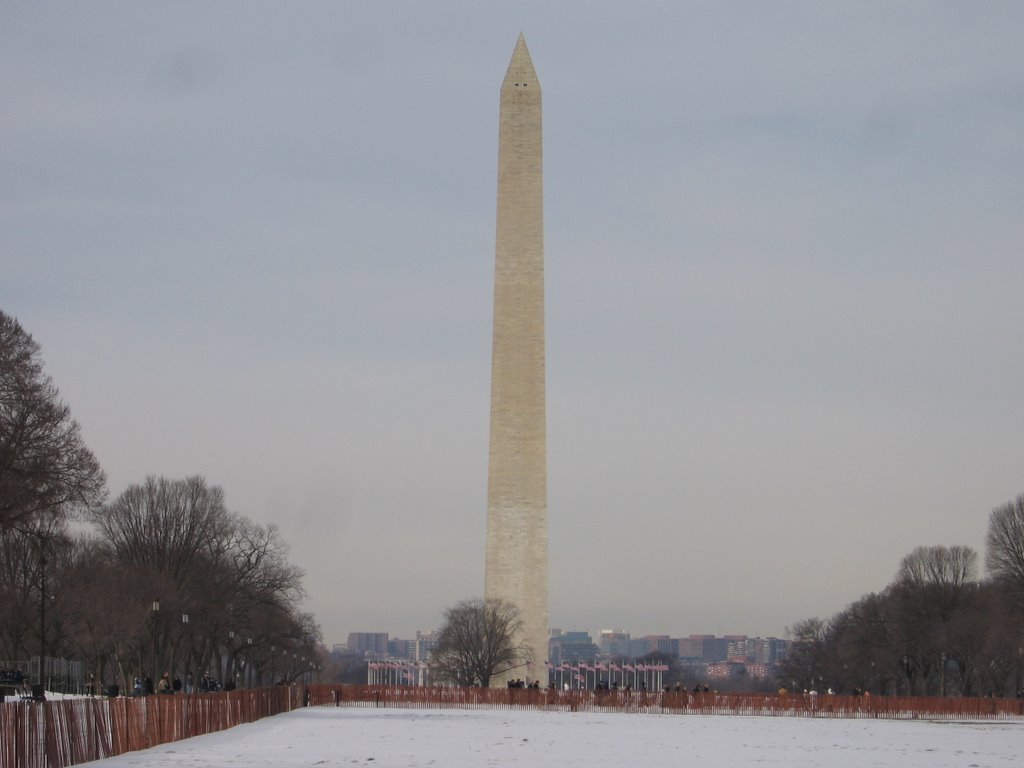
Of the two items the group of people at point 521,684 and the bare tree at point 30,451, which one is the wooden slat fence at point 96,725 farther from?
the group of people at point 521,684

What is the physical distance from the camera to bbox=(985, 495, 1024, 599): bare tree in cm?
8125

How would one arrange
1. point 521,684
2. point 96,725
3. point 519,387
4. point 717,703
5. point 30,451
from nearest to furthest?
point 96,725
point 30,451
point 717,703
point 521,684
point 519,387

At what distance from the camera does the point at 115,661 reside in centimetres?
7981

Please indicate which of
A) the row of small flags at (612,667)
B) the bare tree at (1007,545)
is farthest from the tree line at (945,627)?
the row of small flags at (612,667)

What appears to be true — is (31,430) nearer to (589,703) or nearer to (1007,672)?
(589,703)

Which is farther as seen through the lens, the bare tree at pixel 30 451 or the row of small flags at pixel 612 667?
the row of small flags at pixel 612 667

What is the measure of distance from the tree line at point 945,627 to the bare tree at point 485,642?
22363 mm

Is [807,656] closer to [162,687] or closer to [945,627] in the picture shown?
[945,627]

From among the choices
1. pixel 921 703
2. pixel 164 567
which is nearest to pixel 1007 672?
pixel 921 703

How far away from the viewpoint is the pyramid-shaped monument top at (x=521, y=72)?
7294 cm

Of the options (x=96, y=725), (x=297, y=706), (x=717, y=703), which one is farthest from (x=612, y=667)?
(x=96, y=725)

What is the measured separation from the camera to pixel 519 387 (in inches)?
2827

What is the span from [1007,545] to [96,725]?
212 ft

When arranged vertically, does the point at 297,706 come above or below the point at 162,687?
below
